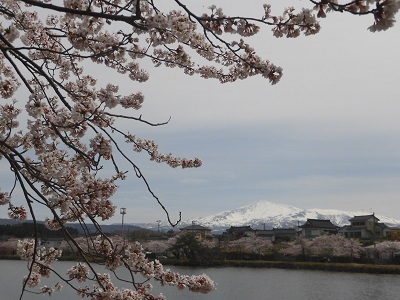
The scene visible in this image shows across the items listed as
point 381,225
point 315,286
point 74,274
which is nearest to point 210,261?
point 315,286

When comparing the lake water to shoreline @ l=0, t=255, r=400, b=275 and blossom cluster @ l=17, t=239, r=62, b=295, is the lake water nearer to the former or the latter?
shoreline @ l=0, t=255, r=400, b=275

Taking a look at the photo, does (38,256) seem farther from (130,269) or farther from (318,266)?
(318,266)

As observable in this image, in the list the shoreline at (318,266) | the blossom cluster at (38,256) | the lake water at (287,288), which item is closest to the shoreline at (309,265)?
the shoreline at (318,266)

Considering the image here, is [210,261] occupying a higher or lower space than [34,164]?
lower

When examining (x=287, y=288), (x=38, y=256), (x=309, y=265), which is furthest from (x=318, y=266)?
(x=38, y=256)

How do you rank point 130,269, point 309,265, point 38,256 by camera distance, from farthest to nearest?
point 309,265, point 38,256, point 130,269

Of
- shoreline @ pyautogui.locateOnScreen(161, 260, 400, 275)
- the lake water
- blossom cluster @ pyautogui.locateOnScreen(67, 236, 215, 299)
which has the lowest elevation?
the lake water

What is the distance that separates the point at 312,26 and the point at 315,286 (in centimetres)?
2059

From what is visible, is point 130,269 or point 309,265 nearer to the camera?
point 130,269

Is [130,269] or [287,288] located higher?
[130,269]

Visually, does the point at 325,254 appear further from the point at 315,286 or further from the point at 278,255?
the point at 315,286

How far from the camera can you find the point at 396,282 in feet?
73.7

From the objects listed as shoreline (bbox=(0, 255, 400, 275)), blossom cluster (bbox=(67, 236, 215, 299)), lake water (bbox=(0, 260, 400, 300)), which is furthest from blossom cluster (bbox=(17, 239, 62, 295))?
shoreline (bbox=(0, 255, 400, 275))

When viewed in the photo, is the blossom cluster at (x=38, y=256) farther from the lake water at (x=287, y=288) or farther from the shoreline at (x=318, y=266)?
the shoreline at (x=318, y=266)
